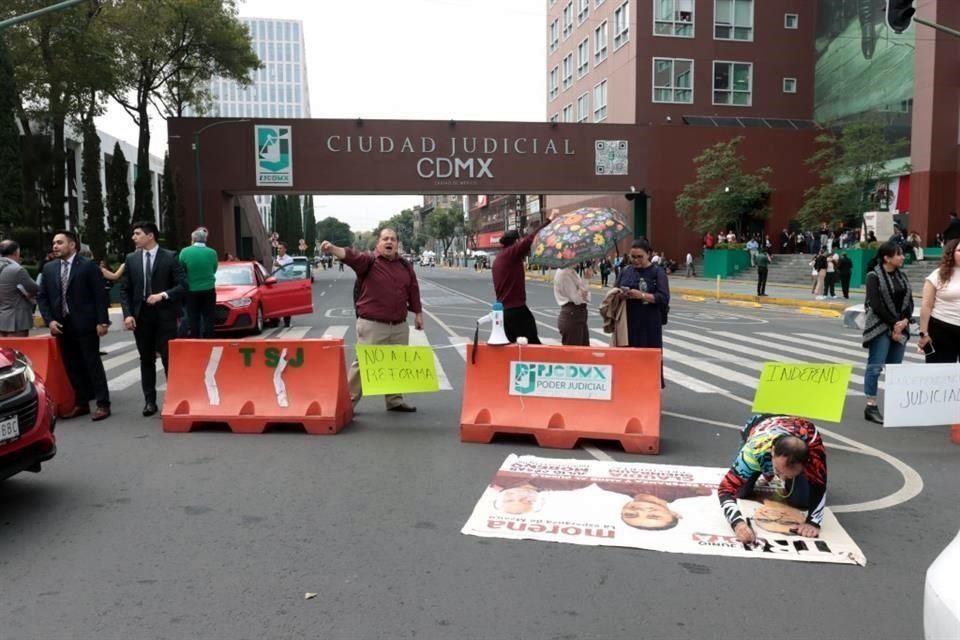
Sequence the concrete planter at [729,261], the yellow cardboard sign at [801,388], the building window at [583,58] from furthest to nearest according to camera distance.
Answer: the building window at [583,58], the concrete planter at [729,261], the yellow cardboard sign at [801,388]

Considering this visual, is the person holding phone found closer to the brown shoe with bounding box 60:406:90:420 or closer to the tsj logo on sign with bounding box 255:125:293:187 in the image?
the brown shoe with bounding box 60:406:90:420

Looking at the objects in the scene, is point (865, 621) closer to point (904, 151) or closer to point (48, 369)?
point (48, 369)

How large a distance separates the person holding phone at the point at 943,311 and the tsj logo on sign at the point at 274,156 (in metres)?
35.4

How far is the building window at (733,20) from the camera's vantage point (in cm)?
4462

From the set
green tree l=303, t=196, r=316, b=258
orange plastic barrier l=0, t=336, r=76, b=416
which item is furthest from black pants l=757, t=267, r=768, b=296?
green tree l=303, t=196, r=316, b=258

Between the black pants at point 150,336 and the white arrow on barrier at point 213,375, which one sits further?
the black pants at point 150,336

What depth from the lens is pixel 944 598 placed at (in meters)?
2.23

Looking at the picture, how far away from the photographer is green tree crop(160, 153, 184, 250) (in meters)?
37.5

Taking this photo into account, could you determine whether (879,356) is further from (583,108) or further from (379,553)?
(583,108)

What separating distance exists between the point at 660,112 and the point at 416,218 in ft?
448

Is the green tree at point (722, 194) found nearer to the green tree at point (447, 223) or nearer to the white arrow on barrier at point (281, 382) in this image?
the white arrow on barrier at point (281, 382)

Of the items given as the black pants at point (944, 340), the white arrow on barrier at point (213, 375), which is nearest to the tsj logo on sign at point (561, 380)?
the white arrow on barrier at point (213, 375)

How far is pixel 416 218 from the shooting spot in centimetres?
17762

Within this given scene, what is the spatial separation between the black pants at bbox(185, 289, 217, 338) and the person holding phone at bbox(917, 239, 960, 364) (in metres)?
7.72
